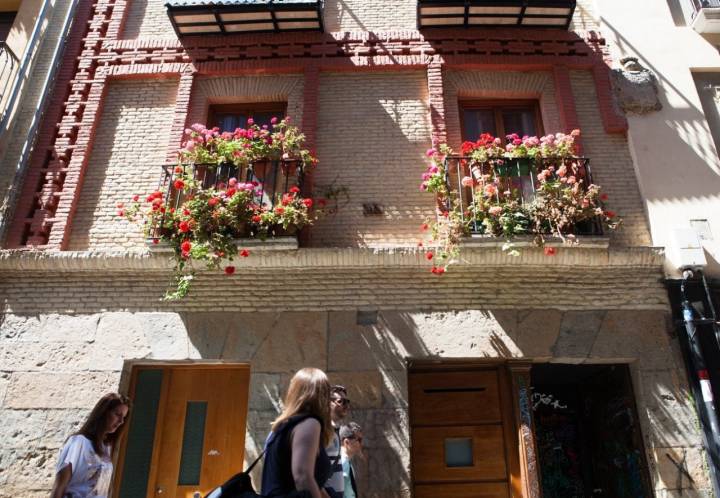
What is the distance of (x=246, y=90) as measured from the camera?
6.41 meters

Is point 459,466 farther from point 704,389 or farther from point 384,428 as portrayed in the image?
point 704,389

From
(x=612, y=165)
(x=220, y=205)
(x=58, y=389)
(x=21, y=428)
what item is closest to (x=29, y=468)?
(x=21, y=428)

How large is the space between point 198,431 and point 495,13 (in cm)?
560

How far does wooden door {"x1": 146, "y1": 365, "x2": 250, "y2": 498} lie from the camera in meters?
5.00

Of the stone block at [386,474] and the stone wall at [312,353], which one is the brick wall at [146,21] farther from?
the stone block at [386,474]

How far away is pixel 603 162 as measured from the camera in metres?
5.81

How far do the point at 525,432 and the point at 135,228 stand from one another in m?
4.29

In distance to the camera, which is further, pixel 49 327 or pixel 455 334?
pixel 49 327

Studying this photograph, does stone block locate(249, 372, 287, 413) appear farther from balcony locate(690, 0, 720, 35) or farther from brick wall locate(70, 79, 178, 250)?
balcony locate(690, 0, 720, 35)

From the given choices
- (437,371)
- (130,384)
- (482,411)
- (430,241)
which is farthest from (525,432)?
(130,384)

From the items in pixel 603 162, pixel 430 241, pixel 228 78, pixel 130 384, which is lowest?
pixel 130 384

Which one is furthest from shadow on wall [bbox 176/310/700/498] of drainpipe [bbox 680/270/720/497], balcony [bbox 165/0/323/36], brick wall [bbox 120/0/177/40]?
brick wall [bbox 120/0/177/40]

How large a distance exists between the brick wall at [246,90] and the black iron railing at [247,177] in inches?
42.8

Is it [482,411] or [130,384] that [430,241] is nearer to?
[482,411]
